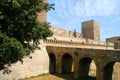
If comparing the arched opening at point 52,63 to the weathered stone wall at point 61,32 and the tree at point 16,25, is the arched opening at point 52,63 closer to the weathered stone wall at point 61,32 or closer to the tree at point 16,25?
the weathered stone wall at point 61,32

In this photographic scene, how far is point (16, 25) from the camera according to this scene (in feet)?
35.9

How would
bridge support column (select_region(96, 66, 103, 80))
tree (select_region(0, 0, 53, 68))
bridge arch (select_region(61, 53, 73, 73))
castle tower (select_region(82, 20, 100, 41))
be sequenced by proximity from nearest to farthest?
tree (select_region(0, 0, 53, 68)), bridge support column (select_region(96, 66, 103, 80)), bridge arch (select_region(61, 53, 73, 73)), castle tower (select_region(82, 20, 100, 41))

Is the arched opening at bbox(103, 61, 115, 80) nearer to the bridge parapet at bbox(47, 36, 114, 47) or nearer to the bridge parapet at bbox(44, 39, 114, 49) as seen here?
the bridge parapet at bbox(47, 36, 114, 47)

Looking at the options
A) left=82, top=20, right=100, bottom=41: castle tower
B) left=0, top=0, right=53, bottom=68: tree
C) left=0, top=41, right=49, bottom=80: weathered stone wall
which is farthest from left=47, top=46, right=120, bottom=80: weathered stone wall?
left=82, top=20, right=100, bottom=41: castle tower

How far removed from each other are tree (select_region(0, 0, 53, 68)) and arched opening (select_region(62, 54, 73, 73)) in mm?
12365

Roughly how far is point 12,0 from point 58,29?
943 inches

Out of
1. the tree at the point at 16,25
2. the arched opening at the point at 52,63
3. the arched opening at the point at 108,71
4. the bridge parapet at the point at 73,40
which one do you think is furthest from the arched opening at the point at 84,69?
the tree at the point at 16,25

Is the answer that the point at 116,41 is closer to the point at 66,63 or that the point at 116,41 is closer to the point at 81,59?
the point at 66,63

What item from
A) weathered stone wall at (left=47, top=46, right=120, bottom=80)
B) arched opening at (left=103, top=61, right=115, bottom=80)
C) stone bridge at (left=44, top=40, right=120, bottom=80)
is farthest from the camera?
arched opening at (left=103, top=61, right=115, bottom=80)

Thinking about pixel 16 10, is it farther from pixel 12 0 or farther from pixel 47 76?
pixel 47 76

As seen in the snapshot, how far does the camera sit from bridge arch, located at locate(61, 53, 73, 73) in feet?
77.2

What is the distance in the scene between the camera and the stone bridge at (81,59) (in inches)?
724

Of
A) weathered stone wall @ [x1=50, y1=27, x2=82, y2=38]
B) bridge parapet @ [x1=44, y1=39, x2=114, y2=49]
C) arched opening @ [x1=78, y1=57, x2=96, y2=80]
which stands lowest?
arched opening @ [x1=78, y1=57, x2=96, y2=80]

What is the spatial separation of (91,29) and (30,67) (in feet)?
90.2
